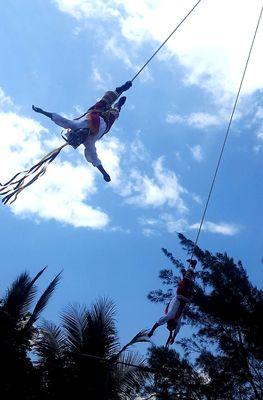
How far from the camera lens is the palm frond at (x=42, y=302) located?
9570 millimetres

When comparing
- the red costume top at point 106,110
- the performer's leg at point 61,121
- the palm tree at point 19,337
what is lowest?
the palm tree at point 19,337

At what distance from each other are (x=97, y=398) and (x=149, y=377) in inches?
241

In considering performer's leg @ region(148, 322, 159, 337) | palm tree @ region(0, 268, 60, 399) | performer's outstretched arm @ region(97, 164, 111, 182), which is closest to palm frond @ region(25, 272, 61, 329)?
palm tree @ region(0, 268, 60, 399)

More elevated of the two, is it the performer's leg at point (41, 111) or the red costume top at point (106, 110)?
the red costume top at point (106, 110)

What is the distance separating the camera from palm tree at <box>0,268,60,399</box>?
8072mm

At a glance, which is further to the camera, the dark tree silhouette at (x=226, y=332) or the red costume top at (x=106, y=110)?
the dark tree silhouette at (x=226, y=332)

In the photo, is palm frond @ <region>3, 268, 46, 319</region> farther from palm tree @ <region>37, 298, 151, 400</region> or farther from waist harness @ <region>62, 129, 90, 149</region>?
waist harness @ <region>62, 129, 90, 149</region>

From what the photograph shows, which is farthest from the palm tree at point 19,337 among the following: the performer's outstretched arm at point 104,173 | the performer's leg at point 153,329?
the performer's outstretched arm at point 104,173

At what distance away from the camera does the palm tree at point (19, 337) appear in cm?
807

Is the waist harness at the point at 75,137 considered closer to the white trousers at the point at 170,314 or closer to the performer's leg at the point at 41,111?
the performer's leg at the point at 41,111

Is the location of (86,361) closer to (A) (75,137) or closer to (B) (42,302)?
(B) (42,302)

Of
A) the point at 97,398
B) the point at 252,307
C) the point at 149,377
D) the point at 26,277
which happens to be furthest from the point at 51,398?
the point at 252,307

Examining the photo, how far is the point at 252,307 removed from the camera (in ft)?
48.0

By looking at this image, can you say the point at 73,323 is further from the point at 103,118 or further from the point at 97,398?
the point at 103,118
